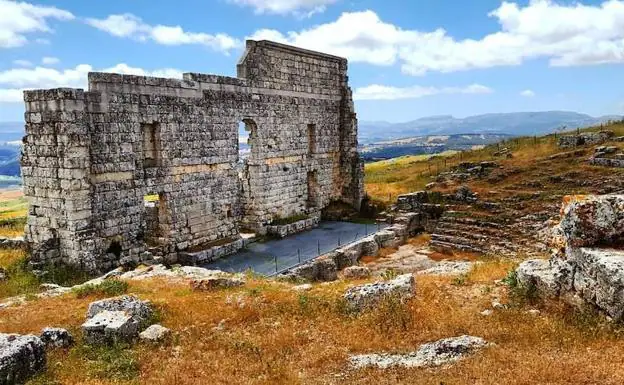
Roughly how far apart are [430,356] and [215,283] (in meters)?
6.37

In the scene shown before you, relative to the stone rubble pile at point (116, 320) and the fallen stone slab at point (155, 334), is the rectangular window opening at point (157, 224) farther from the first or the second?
the fallen stone slab at point (155, 334)

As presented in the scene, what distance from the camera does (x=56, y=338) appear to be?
376 inches

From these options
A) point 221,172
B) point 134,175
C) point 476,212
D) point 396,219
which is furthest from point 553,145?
point 134,175

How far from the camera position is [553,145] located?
122 feet

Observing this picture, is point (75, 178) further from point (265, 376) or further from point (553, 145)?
point (553, 145)

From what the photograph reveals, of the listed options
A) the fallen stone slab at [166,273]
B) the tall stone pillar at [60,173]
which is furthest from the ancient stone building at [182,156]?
the fallen stone slab at [166,273]

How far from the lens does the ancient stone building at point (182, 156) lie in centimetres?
1587

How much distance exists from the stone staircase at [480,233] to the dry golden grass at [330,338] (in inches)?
432

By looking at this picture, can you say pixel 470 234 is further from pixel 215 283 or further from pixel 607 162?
pixel 215 283

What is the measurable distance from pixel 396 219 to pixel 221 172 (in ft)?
32.8

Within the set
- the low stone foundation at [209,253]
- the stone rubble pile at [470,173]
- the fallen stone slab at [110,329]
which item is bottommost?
the low stone foundation at [209,253]

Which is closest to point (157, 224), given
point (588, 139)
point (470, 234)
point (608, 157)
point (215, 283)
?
point (215, 283)

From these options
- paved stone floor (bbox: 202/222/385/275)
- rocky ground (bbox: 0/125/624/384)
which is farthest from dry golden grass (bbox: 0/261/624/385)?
paved stone floor (bbox: 202/222/385/275)

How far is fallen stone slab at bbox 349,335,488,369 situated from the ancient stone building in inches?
424
